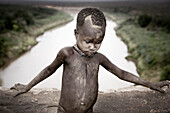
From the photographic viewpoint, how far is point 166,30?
15328 mm

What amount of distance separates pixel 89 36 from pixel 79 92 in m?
0.63

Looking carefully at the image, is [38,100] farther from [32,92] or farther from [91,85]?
[91,85]

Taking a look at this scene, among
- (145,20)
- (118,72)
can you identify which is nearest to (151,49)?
(145,20)

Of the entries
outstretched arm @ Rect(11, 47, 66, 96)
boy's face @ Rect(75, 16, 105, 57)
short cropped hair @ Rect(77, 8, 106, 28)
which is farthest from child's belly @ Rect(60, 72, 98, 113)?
short cropped hair @ Rect(77, 8, 106, 28)

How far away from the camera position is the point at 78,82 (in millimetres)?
1903

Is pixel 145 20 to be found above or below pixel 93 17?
below

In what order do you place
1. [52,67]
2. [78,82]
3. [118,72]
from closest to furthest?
[78,82], [52,67], [118,72]

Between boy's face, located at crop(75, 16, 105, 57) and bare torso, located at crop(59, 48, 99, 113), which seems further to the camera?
bare torso, located at crop(59, 48, 99, 113)

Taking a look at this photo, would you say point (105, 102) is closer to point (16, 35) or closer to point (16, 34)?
point (16, 35)

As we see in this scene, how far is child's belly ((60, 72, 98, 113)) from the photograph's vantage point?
6.26 feet

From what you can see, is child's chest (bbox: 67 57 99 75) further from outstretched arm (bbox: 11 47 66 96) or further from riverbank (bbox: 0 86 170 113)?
riverbank (bbox: 0 86 170 113)

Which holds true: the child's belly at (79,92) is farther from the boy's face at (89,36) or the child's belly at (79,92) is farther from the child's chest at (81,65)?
the boy's face at (89,36)

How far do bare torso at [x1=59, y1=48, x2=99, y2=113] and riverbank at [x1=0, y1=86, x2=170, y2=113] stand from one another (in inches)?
53.4

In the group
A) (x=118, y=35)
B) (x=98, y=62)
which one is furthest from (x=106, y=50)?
(x=98, y=62)
